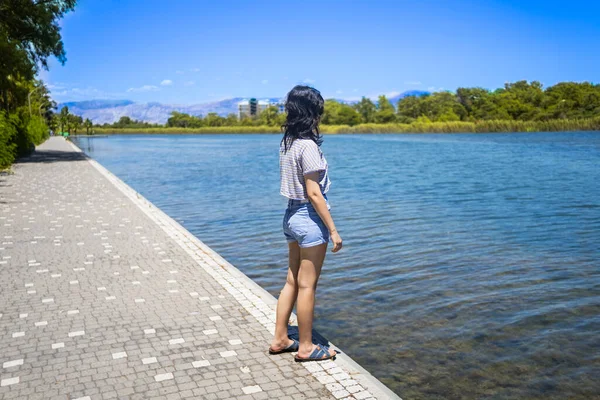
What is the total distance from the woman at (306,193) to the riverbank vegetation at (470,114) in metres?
81.2

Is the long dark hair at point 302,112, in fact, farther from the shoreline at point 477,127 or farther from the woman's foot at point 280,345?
the shoreline at point 477,127

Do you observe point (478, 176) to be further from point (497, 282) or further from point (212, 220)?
point (497, 282)

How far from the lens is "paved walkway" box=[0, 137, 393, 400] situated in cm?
391

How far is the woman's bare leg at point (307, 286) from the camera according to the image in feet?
13.7

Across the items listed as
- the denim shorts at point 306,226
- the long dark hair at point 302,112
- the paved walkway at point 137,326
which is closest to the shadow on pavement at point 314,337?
the paved walkway at point 137,326

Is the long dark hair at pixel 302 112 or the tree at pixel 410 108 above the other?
the tree at pixel 410 108

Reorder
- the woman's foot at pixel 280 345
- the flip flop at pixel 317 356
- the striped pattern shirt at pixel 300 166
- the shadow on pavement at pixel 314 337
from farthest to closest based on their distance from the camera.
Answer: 1. the shadow on pavement at pixel 314 337
2. the woman's foot at pixel 280 345
3. the flip flop at pixel 317 356
4. the striped pattern shirt at pixel 300 166

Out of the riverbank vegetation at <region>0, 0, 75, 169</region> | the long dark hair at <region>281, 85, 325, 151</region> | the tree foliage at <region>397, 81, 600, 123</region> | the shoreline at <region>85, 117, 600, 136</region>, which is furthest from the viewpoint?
the tree foliage at <region>397, 81, 600, 123</region>

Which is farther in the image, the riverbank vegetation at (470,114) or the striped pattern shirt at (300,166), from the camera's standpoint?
the riverbank vegetation at (470,114)

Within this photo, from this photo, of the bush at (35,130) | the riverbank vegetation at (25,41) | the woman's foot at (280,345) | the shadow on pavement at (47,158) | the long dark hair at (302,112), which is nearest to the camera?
the long dark hair at (302,112)

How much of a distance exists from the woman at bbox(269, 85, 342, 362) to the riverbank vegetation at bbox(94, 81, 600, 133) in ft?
267

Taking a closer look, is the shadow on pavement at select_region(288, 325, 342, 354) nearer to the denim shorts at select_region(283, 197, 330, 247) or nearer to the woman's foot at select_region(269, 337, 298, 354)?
the woman's foot at select_region(269, 337, 298, 354)

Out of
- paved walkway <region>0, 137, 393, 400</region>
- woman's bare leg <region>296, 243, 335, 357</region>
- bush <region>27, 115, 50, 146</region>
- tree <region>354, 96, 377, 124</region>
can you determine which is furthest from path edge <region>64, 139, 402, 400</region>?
tree <region>354, 96, 377, 124</region>

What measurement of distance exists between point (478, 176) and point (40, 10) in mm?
22130
